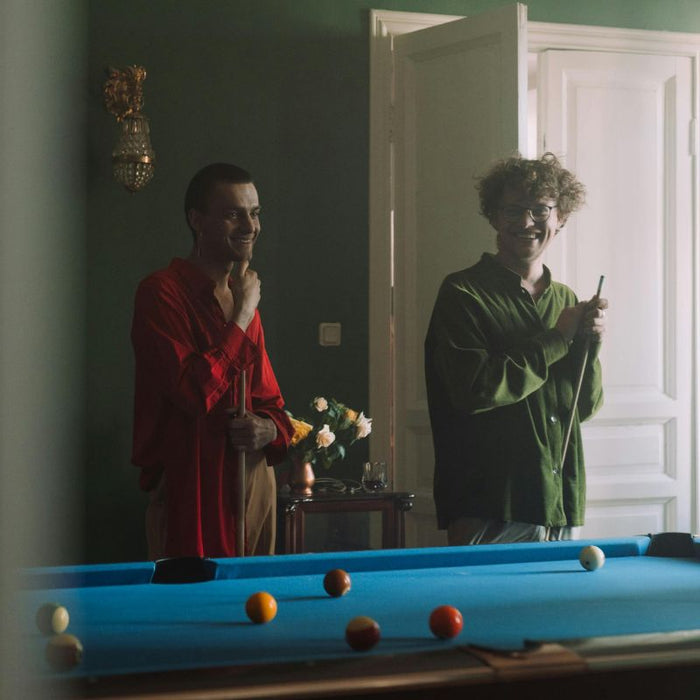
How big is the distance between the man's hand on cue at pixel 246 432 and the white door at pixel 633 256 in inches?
59.3

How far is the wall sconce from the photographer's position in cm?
378

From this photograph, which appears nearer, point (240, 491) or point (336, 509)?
point (240, 491)

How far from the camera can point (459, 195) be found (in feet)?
13.0

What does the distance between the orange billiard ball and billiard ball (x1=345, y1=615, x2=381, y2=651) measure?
22 centimetres

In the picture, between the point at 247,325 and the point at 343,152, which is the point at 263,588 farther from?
the point at 343,152

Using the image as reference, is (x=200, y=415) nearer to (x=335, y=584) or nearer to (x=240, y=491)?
(x=240, y=491)

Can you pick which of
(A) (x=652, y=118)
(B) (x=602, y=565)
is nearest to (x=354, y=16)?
(A) (x=652, y=118)

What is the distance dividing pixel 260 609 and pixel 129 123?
2607 mm

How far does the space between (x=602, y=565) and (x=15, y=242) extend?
Result: 1998mm

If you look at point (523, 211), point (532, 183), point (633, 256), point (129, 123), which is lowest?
point (633, 256)

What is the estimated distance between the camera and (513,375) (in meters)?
3.64

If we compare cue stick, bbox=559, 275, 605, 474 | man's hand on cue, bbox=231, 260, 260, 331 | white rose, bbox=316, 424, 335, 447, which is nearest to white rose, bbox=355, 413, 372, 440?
white rose, bbox=316, 424, 335, 447

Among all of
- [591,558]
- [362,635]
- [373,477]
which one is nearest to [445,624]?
[362,635]

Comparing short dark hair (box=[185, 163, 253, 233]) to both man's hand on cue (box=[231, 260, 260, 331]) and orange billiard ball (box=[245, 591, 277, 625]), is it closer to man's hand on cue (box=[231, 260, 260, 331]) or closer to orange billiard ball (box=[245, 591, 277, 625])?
man's hand on cue (box=[231, 260, 260, 331])
